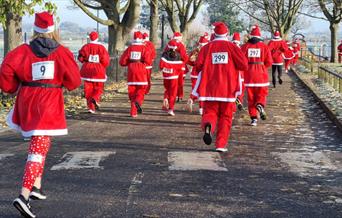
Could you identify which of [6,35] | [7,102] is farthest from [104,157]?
[6,35]

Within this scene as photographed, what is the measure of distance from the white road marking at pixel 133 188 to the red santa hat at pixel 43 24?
6.21 feet

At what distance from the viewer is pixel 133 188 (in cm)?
706

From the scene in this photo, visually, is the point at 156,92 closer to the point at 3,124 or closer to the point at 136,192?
the point at 3,124

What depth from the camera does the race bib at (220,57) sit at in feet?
31.6

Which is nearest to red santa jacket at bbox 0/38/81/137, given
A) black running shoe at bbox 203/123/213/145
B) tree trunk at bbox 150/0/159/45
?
black running shoe at bbox 203/123/213/145

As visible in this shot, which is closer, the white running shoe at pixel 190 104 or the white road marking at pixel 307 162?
the white road marking at pixel 307 162

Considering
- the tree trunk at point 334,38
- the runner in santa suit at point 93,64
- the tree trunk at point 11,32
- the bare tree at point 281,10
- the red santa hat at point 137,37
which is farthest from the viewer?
the bare tree at point 281,10

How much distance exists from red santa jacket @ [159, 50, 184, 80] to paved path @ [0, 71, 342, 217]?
4.69 feet

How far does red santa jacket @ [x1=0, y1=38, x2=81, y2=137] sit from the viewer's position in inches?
241

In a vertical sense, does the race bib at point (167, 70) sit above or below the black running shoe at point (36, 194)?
above

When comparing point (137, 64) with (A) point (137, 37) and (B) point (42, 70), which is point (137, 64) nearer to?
(A) point (137, 37)

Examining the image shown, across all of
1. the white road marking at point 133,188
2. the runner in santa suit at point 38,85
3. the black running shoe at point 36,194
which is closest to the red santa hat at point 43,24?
the runner in santa suit at point 38,85

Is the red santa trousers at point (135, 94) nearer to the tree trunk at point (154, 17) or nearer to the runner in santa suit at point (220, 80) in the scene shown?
the runner in santa suit at point (220, 80)

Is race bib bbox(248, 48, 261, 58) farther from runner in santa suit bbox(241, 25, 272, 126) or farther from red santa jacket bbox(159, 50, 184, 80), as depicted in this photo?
red santa jacket bbox(159, 50, 184, 80)
